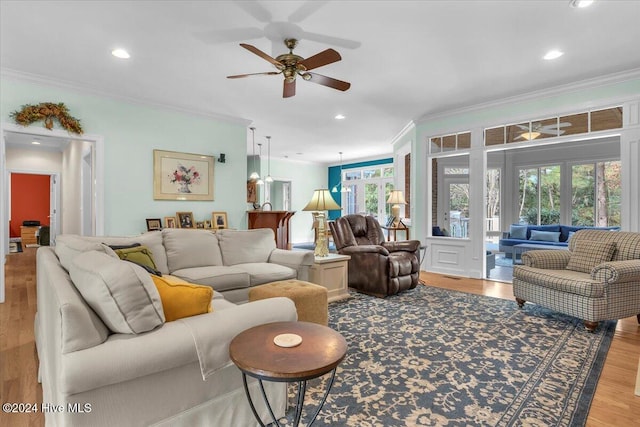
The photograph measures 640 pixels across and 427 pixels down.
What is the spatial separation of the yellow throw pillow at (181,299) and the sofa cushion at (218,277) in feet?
4.77

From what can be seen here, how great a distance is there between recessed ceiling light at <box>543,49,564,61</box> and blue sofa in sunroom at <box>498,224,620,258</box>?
466 centimetres

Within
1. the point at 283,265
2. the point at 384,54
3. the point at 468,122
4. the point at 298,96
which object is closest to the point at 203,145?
the point at 298,96

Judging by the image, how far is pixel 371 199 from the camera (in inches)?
401

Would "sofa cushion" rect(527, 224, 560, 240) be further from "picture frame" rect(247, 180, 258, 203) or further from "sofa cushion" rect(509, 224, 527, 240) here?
"picture frame" rect(247, 180, 258, 203)

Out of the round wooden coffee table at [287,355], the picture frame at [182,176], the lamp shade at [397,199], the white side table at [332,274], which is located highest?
the picture frame at [182,176]

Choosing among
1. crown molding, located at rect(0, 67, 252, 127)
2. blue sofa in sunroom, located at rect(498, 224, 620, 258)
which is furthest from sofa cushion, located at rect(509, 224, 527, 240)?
crown molding, located at rect(0, 67, 252, 127)

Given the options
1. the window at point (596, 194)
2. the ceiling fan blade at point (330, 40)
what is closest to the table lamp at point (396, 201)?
the ceiling fan blade at point (330, 40)

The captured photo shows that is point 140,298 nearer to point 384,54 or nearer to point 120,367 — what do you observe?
point 120,367

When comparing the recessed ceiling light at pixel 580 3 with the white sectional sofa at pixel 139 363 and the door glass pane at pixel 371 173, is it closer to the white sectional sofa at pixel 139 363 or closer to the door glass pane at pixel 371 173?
the white sectional sofa at pixel 139 363

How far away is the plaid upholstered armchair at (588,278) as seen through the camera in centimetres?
297

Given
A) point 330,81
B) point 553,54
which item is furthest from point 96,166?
point 553,54

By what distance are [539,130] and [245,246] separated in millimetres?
4325

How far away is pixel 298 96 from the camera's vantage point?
4.76 metres

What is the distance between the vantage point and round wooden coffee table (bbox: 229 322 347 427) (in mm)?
1169
